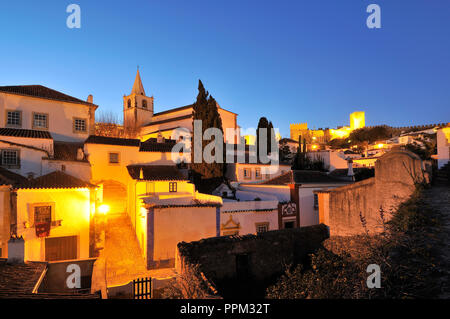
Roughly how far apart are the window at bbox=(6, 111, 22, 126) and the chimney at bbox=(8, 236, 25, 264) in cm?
1590

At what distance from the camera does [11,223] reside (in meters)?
13.6

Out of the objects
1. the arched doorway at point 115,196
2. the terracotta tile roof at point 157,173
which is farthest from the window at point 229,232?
the arched doorway at point 115,196

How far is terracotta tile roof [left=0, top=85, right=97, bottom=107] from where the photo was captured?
66.0 ft

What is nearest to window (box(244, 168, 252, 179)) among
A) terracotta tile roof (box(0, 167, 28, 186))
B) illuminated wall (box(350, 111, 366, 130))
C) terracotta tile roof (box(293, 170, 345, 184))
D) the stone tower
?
terracotta tile roof (box(293, 170, 345, 184))

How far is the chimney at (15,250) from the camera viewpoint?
27.4 ft

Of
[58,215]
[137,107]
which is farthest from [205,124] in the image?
[137,107]

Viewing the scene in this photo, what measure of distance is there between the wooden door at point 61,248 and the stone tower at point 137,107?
35.7 metres

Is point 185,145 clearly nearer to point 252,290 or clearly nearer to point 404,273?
point 252,290

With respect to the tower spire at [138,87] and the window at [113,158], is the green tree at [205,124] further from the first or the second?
the tower spire at [138,87]

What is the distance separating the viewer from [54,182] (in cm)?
1510

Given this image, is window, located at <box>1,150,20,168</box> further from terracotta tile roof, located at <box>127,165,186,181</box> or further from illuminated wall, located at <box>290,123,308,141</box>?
illuminated wall, located at <box>290,123,308,141</box>

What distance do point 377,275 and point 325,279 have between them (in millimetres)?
1477

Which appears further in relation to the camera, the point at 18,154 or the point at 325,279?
the point at 18,154

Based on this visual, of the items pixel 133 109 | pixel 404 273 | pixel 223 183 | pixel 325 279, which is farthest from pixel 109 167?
pixel 133 109
